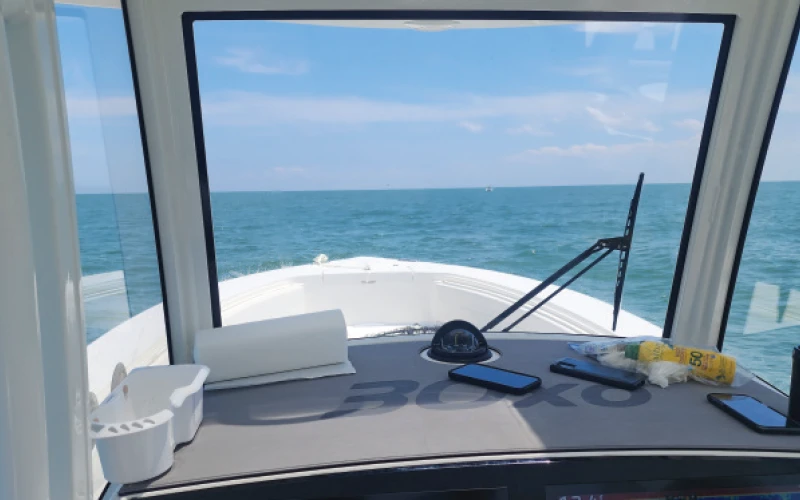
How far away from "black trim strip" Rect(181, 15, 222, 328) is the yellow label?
1542 millimetres

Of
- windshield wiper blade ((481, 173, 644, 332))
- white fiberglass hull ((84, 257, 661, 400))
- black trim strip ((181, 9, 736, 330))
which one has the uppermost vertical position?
black trim strip ((181, 9, 736, 330))

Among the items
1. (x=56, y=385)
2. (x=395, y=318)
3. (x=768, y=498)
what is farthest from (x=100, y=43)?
(x=768, y=498)

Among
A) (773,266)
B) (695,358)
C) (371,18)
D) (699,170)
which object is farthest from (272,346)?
(773,266)

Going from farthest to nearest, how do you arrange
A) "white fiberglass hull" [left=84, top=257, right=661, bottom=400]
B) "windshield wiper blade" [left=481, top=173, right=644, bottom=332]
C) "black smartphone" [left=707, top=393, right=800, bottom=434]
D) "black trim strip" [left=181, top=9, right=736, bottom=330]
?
"white fiberglass hull" [left=84, top=257, right=661, bottom=400] → "windshield wiper blade" [left=481, top=173, right=644, bottom=332] → "black trim strip" [left=181, top=9, right=736, bottom=330] → "black smartphone" [left=707, top=393, right=800, bottom=434]

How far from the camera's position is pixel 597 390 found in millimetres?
1569

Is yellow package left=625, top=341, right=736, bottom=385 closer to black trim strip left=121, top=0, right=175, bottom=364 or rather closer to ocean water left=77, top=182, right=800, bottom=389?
ocean water left=77, top=182, right=800, bottom=389

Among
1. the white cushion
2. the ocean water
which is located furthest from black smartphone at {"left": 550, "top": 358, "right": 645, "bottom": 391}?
the white cushion

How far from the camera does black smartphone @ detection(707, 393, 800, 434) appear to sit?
1.30 meters

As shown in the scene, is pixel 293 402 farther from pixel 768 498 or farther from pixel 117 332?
pixel 768 498

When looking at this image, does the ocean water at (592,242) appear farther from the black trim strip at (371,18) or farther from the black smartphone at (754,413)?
the black smartphone at (754,413)

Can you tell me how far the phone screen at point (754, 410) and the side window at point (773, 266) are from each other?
0.70m

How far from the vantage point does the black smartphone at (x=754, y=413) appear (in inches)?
51.2

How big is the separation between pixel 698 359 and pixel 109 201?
6.00 feet

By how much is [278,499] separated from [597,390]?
0.94m
